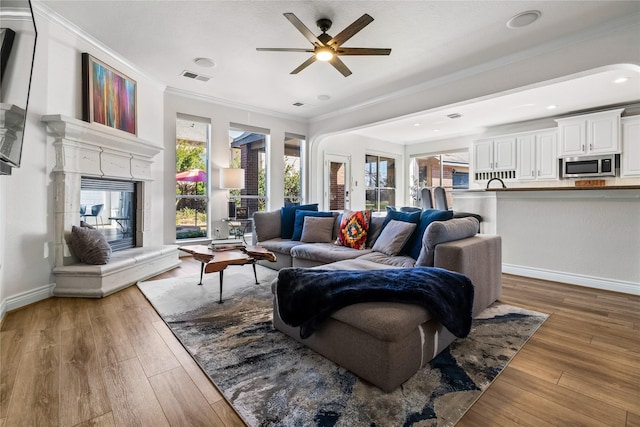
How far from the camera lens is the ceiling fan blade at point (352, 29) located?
95.9 inches

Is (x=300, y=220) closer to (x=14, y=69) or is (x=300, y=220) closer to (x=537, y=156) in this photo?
(x=14, y=69)

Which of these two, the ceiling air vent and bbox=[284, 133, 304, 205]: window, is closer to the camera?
the ceiling air vent

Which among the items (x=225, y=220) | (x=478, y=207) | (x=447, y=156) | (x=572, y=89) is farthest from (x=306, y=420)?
(x=447, y=156)

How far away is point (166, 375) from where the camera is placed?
1.72 meters

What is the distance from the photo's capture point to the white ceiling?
2.81m

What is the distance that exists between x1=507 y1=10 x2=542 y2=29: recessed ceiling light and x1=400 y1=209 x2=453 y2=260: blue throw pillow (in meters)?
1.97

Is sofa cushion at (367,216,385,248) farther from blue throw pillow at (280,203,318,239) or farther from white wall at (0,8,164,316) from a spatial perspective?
white wall at (0,8,164,316)

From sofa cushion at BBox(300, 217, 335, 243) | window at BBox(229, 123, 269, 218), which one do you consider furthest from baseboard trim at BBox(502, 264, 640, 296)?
window at BBox(229, 123, 269, 218)

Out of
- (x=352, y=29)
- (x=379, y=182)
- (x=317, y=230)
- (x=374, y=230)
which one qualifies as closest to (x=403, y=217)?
(x=374, y=230)

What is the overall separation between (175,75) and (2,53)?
317 cm

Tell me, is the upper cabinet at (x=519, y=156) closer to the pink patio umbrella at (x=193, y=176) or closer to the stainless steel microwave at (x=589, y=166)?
the stainless steel microwave at (x=589, y=166)

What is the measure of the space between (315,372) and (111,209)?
3.69m

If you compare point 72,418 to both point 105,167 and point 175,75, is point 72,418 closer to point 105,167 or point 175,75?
point 105,167

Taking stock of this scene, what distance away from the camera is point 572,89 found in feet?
15.4
